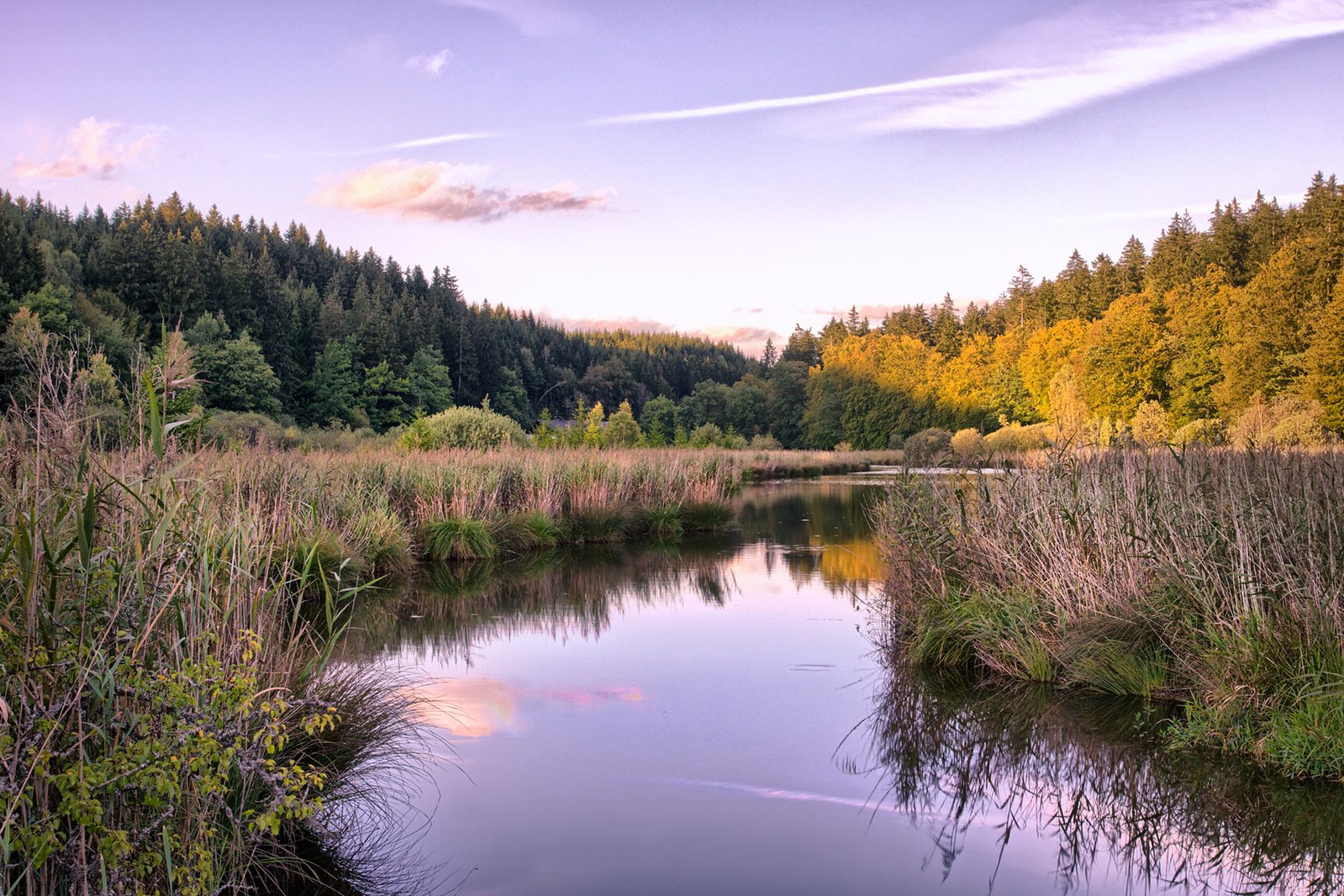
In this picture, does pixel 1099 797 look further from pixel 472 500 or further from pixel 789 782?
pixel 472 500

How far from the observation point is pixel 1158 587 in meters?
6.45

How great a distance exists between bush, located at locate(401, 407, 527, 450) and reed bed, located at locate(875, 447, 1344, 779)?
13.5 m

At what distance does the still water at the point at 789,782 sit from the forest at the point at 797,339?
419 cm

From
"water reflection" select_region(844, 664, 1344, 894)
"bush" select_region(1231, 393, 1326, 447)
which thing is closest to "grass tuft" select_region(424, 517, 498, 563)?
"water reflection" select_region(844, 664, 1344, 894)

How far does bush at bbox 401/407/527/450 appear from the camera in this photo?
819 inches

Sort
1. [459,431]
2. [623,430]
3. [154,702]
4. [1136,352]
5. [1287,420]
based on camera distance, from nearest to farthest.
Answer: [154,702] → [459,431] → [1287,420] → [623,430] → [1136,352]

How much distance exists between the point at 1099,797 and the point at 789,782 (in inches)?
67.2

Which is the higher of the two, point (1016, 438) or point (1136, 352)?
point (1136, 352)

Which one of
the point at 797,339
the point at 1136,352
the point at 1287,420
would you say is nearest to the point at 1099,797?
the point at 1287,420

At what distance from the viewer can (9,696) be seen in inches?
113

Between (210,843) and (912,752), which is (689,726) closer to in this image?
(912,752)

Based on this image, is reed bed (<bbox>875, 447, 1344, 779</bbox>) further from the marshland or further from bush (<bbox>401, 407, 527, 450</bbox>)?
bush (<bbox>401, 407, 527, 450</bbox>)

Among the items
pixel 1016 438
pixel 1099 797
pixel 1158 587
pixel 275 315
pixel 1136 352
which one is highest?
pixel 275 315

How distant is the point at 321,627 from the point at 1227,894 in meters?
7.49
